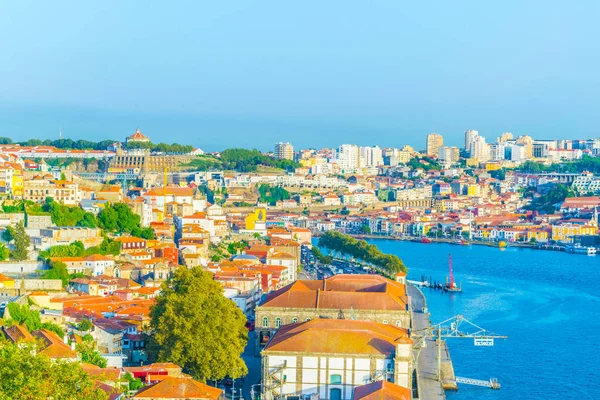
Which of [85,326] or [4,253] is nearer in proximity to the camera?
[85,326]

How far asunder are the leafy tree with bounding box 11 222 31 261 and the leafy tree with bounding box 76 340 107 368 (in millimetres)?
6584

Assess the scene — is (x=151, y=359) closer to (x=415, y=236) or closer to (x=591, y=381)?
(x=591, y=381)

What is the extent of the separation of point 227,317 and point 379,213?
128 feet

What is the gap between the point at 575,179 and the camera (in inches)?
2350

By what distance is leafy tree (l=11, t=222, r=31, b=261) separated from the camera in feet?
60.4

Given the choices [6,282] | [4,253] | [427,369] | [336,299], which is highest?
[4,253]

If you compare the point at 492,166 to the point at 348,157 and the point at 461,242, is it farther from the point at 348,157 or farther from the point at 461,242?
the point at 461,242

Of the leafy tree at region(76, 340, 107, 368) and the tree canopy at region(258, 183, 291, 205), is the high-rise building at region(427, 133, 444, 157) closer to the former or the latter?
the tree canopy at region(258, 183, 291, 205)

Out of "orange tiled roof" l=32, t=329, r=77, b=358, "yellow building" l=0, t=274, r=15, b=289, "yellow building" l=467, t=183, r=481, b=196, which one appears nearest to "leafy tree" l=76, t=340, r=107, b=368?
"orange tiled roof" l=32, t=329, r=77, b=358

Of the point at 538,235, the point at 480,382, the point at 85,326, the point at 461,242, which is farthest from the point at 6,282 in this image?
the point at 538,235

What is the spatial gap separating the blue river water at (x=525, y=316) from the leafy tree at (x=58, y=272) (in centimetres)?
646

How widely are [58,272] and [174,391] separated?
24.3ft

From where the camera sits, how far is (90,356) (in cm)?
1182

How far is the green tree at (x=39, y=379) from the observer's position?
277 inches
